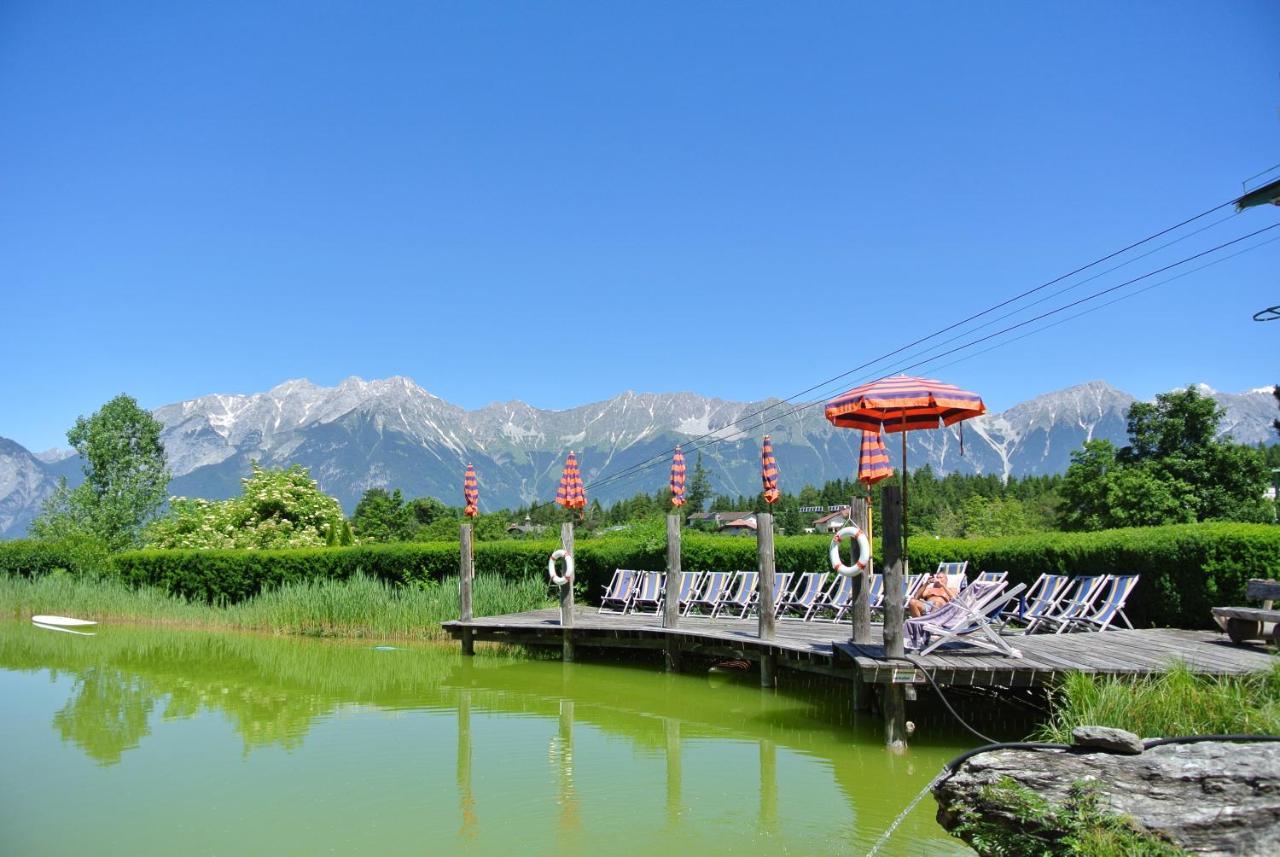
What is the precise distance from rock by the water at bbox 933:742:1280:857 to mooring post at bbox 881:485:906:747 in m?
3.24

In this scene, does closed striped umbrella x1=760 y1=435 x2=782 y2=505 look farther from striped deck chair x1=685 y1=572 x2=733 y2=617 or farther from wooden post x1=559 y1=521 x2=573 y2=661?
wooden post x1=559 y1=521 x2=573 y2=661

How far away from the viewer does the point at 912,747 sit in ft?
27.2

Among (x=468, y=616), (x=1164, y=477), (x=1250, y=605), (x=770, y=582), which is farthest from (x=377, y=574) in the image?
(x=1164, y=477)

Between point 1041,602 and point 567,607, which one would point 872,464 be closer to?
point 1041,602

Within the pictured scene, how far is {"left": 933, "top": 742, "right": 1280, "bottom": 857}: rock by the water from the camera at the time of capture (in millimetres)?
4461

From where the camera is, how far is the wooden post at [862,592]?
31.2 feet

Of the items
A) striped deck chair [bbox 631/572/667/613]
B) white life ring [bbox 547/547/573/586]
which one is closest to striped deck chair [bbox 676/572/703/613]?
striped deck chair [bbox 631/572/667/613]

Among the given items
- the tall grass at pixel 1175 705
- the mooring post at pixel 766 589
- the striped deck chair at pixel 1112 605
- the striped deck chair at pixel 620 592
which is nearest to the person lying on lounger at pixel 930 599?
the striped deck chair at pixel 1112 605

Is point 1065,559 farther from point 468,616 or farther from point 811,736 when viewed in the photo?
point 468,616

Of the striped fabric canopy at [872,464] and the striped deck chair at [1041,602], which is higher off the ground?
the striped fabric canopy at [872,464]

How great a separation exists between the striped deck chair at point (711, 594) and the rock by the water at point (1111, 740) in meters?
9.78

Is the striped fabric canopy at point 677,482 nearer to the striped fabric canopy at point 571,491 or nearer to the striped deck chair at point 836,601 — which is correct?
the striped fabric canopy at point 571,491

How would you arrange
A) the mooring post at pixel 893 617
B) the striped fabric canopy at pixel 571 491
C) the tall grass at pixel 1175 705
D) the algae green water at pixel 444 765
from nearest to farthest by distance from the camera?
the tall grass at pixel 1175 705 < the algae green water at pixel 444 765 < the mooring post at pixel 893 617 < the striped fabric canopy at pixel 571 491

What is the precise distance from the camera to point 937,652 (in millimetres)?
8766
